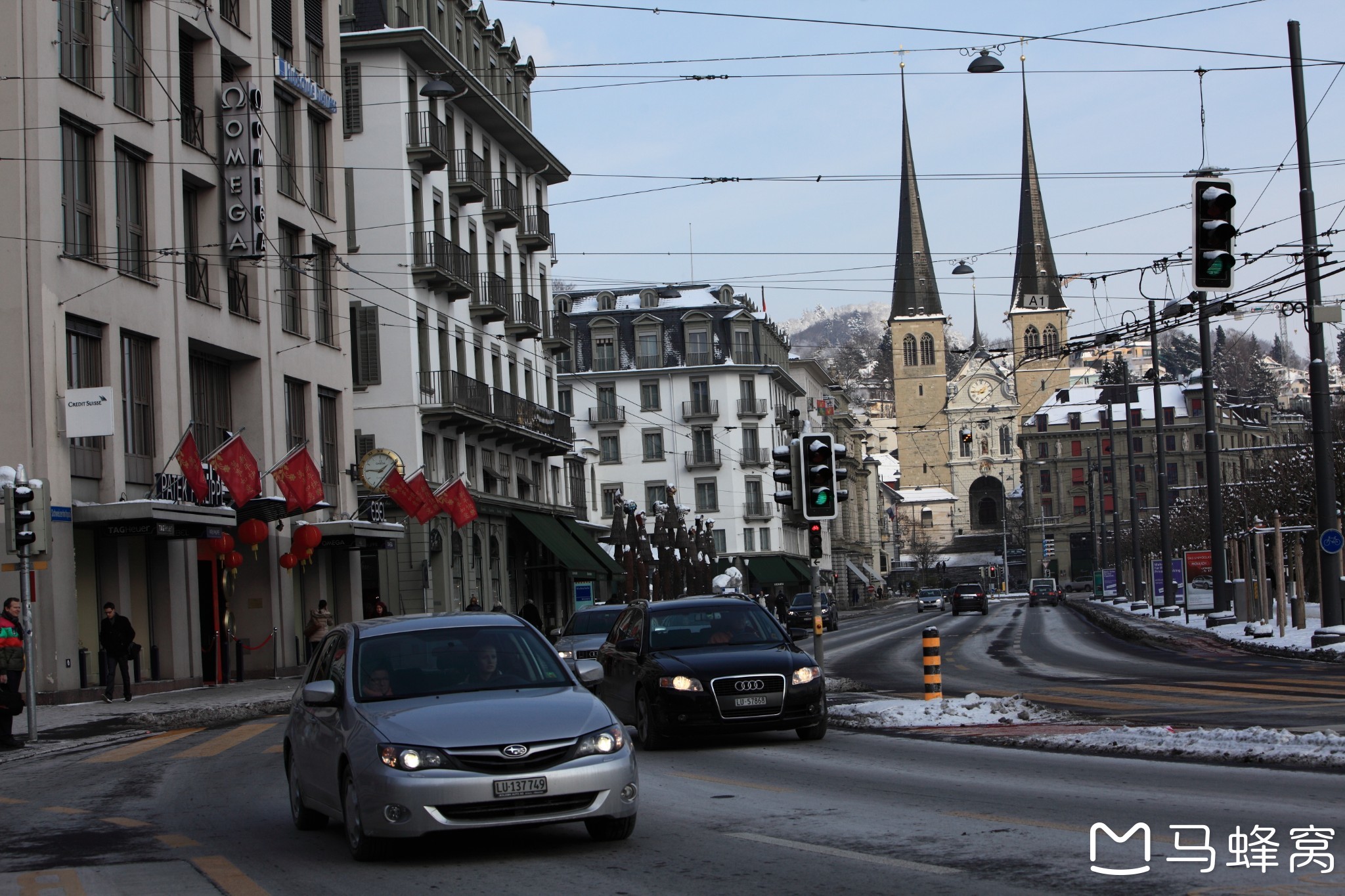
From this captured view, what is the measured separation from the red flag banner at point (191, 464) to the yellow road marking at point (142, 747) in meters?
7.00

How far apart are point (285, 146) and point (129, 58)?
8753 millimetres

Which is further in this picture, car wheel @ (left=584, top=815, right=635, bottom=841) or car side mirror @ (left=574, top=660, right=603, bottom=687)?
car side mirror @ (left=574, top=660, right=603, bottom=687)

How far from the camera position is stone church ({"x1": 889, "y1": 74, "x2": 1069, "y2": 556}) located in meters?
165

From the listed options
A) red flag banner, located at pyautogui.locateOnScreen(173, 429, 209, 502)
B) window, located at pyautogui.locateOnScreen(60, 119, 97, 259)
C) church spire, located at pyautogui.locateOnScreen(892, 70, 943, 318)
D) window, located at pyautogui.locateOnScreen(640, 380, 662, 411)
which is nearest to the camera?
window, located at pyautogui.locateOnScreen(60, 119, 97, 259)

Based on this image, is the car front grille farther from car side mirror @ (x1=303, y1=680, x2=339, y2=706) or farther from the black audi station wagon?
the black audi station wagon

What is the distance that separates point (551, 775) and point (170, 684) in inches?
989

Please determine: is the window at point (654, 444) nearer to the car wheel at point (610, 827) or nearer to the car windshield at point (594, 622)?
the car windshield at point (594, 622)

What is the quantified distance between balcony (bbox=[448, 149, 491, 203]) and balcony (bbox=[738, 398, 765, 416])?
152 feet

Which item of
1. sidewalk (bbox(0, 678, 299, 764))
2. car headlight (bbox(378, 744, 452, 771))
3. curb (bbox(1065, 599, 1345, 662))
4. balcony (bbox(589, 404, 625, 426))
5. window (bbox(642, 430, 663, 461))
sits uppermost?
balcony (bbox(589, 404, 625, 426))

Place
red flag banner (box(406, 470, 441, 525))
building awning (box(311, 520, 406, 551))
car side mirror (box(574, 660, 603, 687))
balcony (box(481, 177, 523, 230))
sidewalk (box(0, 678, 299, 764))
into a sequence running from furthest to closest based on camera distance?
1. balcony (box(481, 177, 523, 230))
2. red flag banner (box(406, 470, 441, 525))
3. building awning (box(311, 520, 406, 551))
4. sidewalk (box(0, 678, 299, 764))
5. car side mirror (box(574, 660, 603, 687))

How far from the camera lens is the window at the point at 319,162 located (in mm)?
42406

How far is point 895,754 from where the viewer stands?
14.8m

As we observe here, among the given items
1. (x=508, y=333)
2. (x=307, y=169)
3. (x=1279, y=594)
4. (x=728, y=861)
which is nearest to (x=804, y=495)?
(x=728, y=861)

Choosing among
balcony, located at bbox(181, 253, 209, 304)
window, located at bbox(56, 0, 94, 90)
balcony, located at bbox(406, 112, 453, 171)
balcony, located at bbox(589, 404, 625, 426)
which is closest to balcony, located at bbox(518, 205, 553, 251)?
balcony, located at bbox(406, 112, 453, 171)
